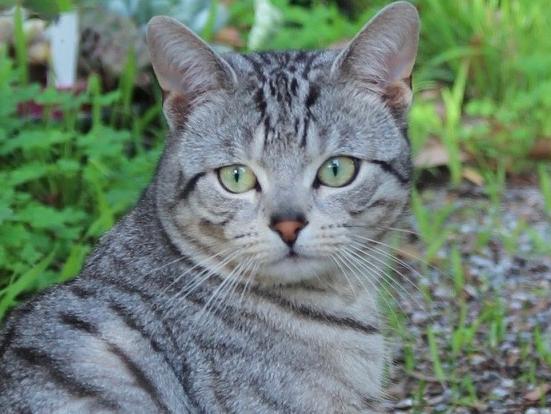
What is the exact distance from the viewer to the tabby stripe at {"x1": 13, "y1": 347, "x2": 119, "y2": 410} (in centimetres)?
278

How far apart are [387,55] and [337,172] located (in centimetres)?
37

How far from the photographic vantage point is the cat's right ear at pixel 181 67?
3008 mm

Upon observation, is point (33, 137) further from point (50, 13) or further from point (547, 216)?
point (547, 216)

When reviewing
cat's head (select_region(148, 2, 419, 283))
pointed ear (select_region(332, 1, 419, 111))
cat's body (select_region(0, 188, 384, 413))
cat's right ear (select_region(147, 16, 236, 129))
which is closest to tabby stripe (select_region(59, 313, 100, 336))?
cat's body (select_region(0, 188, 384, 413))

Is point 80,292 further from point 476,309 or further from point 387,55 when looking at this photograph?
point 476,309

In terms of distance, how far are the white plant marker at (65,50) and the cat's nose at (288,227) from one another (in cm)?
220

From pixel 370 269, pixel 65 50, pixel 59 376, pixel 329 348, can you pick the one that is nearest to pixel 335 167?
pixel 370 269

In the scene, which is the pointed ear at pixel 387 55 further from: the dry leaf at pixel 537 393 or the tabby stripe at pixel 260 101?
the dry leaf at pixel 537 393

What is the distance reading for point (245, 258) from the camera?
2.94 metres

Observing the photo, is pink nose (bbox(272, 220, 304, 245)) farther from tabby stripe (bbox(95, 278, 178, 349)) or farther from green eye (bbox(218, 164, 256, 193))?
tabby stripe (bbox(95, 278, 178, 349))

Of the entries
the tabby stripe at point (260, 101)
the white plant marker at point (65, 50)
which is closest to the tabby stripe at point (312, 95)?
the tabby stripe at point (260, 101)

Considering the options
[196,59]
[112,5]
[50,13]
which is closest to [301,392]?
[196,59]

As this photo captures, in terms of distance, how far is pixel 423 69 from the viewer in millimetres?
5430

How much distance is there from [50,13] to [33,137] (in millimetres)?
1604
